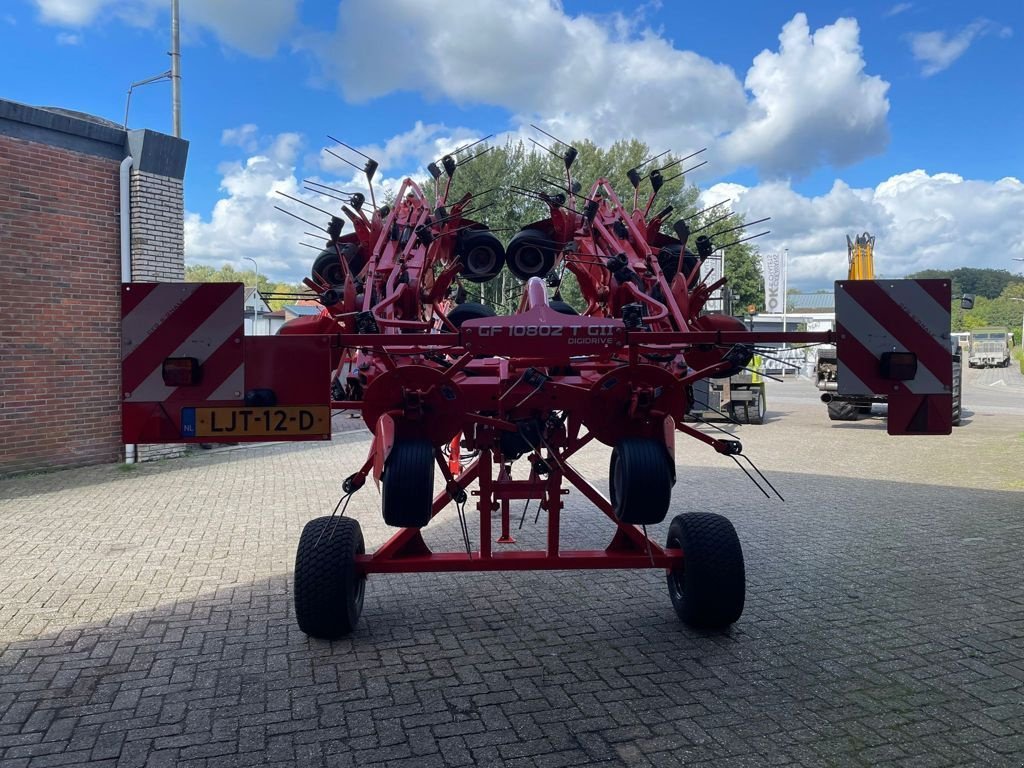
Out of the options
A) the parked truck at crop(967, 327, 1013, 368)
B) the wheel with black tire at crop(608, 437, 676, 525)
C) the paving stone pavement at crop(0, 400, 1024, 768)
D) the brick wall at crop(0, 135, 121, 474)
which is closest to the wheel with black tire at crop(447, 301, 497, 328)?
the paving stone pavement at crop(0, 400, 1024, 768)

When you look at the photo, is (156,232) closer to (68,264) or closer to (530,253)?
(68,264)

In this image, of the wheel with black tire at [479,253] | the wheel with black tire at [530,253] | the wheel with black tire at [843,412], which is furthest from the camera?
the wheel with black tire at [843,412]

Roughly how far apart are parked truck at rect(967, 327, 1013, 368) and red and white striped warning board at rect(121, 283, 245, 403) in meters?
51.8

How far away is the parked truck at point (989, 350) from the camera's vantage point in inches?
1837

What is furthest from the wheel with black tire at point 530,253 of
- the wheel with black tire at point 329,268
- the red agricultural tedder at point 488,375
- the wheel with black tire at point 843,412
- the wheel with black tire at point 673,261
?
the wheel with black tire at point 843,412

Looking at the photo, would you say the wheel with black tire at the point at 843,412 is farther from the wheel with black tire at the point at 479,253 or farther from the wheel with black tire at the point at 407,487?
the wheel with black tire at the point at 407,487

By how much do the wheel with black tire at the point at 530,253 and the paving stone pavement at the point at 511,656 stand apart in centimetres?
211

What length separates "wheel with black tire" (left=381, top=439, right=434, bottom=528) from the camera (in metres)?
3.56

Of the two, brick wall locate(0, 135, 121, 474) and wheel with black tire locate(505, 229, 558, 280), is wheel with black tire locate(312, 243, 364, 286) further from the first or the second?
brick wall locate(0, 135, 121, 474)

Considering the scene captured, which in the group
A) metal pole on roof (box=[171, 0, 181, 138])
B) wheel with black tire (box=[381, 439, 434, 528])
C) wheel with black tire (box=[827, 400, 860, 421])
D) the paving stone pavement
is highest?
metal pole on roof (box=[171, 0, 181, 138])

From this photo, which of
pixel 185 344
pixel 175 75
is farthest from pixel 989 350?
pixel 185 344

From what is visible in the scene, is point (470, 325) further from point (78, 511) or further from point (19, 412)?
point (19, 412)

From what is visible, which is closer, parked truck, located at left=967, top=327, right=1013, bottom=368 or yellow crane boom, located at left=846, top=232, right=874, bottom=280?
yellow crane boom, located at left=846, top=232, right=874, bottom=280

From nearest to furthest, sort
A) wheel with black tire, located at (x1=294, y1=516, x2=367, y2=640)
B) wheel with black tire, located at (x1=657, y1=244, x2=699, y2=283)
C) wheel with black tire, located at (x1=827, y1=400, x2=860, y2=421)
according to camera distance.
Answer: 1. wheel with black tire, located at (x1=294, y1=516, x2=367, y2=640)
2. wheel with black tire, located at (x1=657, y1=244, x2=699, y2=283)
3. wheel with black tire, located at (x1=827, y1=400, x2=860, y2=421)
